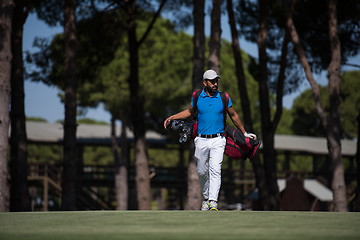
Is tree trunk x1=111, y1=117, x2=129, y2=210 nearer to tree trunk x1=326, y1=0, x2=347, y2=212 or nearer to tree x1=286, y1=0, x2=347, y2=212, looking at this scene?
tree x1=286, y1=0, x2=347, y2=212

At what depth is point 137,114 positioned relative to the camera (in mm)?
21391

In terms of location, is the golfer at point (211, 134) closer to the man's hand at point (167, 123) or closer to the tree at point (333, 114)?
the man's hand at point (167, 123)

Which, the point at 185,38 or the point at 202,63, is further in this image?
A: the point at 185,38

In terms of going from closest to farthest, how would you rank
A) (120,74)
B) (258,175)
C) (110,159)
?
(258,175)
(120,74)
(110,159)

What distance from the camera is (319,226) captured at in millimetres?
5773

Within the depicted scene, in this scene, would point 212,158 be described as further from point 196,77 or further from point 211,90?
point 196,77

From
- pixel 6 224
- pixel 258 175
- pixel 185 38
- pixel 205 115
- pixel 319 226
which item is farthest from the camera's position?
pixel 185 38

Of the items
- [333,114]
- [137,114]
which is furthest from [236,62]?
[137,114]

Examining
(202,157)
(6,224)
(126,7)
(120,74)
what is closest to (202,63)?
(126,7)

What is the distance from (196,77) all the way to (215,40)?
1.02 m

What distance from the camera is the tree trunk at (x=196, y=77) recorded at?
49.0ft

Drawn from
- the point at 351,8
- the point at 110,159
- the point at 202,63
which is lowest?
the point at 110,159

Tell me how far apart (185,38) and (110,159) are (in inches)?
1001

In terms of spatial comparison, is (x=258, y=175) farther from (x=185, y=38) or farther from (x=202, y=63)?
(x=185, y=38)
